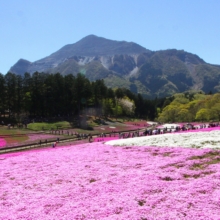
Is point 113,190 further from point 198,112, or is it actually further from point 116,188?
point 198,112

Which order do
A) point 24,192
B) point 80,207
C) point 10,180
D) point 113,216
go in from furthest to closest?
point 10,180 → point 24,192 → point 80,207 → point 113,216

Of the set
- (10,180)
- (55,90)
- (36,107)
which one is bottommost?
(10,180)

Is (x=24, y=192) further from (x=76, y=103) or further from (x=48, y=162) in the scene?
(x=76, y=103)

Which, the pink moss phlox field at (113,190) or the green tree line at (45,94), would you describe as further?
the green tree line at (45,94)

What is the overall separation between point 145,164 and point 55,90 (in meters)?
76.5

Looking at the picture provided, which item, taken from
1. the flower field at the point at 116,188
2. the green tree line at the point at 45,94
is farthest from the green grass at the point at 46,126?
the flower field at the point at 116,188

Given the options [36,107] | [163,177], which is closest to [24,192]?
[163,177]

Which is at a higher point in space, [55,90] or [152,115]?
[55,90]

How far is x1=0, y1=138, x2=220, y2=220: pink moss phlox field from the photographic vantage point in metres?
12.0

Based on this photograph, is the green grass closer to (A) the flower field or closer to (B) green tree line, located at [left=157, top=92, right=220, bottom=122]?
(A) the flower field

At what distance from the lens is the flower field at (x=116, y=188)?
1205 centimetres

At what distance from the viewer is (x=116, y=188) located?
15797 mm

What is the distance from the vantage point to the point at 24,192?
16719mm

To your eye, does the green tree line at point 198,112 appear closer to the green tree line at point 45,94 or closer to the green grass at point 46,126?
the green tree line at point 45,94
